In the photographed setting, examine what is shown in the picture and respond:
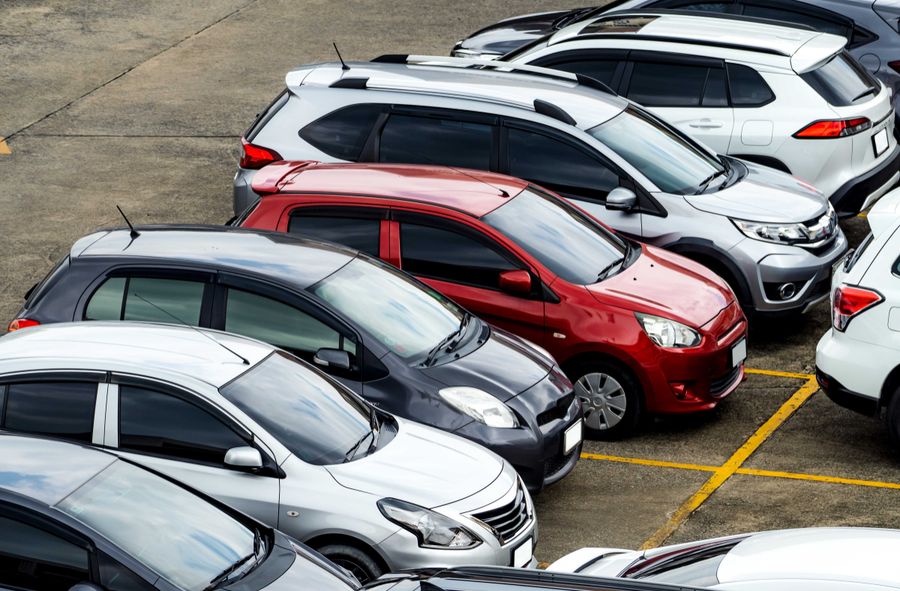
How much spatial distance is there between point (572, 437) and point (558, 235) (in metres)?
1.96

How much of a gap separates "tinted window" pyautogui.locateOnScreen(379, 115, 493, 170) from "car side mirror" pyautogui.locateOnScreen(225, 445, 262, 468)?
5.07 m

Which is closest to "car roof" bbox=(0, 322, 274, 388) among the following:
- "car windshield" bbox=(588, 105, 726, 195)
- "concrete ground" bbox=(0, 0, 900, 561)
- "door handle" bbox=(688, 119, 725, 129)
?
"concrete ground" bbox=(0, 0, 900, 561)

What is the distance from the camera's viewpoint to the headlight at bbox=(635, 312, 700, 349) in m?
10.3

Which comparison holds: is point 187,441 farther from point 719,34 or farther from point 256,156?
point 719,34

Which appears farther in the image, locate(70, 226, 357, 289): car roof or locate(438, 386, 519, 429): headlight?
locate(70, 226, 357, 289): car roof

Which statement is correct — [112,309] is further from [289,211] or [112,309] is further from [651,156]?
[651,156]

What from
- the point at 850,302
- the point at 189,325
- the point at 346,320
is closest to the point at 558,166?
the point at 850,302

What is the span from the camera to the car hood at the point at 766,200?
11.9 meters

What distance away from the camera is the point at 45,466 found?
6500mm

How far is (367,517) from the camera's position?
24.4 feet

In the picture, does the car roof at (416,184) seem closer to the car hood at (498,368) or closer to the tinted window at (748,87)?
the car hood at (498,368)

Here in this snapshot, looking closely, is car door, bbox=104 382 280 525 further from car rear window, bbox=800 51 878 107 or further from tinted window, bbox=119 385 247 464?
car rear window, bbox=800 51 878 107

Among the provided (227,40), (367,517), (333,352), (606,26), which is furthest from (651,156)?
(227,40)

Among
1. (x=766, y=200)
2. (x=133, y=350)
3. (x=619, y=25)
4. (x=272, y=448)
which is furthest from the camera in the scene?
(x=619, y=25)
